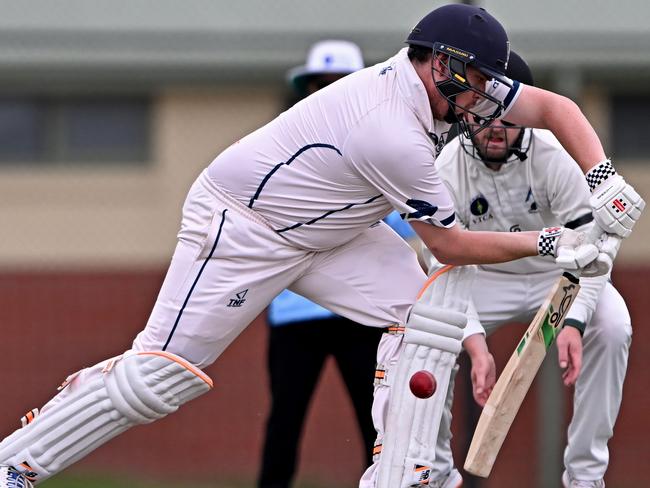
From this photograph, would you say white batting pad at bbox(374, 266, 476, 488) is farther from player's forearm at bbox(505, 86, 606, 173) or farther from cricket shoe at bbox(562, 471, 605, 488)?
cricket shoe at bbox(562, 471, 605, 488)

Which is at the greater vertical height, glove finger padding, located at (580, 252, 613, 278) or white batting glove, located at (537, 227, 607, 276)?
white batting glove, located at (537, 227, 607, 276)

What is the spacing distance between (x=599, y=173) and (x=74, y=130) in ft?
16.0

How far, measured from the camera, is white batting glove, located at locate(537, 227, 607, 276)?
351 centimetres

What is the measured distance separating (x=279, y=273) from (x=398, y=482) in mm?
742

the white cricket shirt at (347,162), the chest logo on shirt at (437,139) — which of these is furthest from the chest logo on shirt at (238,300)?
the chest logo on shirt at (437,139)

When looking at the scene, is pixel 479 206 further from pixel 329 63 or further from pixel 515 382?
pixel 329 63

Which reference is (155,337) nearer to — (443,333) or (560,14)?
(443,333)

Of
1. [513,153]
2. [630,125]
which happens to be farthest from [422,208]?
[630,125]

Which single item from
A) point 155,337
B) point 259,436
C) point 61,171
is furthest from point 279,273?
point 61,171

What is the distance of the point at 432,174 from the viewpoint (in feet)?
11.8

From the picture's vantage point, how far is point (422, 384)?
371cm

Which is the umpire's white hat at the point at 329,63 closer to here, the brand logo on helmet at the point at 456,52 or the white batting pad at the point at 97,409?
the brand logo on helmet at the point at 456,52

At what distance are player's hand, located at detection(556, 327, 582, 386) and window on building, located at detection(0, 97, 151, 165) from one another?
4255mm

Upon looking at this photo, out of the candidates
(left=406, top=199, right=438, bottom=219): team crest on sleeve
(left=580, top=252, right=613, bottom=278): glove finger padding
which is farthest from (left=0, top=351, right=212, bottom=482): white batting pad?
(left=580, top=252, right=613, bottom=278): glove finger padding
